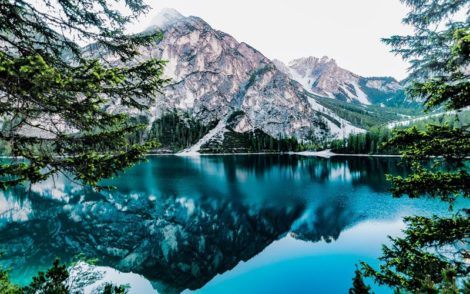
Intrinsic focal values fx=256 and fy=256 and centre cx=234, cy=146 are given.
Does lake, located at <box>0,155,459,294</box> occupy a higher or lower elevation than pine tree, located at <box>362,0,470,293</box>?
lower

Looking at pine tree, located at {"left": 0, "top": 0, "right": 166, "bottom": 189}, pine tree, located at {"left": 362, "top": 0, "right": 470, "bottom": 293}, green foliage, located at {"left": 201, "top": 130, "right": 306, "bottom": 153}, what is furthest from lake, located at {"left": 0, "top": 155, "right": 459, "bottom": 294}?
green foliage, located at {"left": 201, "top": 130, "right": 306, "bottom": 153}

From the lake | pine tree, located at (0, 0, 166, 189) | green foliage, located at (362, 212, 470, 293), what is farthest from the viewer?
the lake

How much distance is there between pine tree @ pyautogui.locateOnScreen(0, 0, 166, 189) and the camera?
412cm

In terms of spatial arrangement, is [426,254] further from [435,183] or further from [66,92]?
[66,92]

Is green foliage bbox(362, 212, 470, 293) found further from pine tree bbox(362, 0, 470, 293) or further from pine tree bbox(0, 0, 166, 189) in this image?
pine tree bbox(0, 0, 166, 189)

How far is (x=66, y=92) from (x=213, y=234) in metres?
27.6

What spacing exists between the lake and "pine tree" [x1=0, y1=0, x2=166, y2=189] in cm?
1214

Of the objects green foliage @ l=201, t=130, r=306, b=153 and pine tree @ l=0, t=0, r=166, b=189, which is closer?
pine tree @ l=0, t=0, r=166, b=189

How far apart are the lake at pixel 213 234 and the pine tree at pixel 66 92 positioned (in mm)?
12143

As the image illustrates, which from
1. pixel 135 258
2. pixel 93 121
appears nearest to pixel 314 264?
pixel 135 258

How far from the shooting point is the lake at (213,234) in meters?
21.6

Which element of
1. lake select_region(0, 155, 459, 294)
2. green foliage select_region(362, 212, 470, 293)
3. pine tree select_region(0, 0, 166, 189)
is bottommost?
lake select_region(0, 155, 459, 294)

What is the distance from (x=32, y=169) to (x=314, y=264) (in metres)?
23.0

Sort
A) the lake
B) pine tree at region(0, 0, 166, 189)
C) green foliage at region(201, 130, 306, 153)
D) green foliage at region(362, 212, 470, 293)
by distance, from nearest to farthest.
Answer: pine tree at region(0, 0, 166, 189), green foliage at region(362, 212, 470, 293), the lake, green foliage at region(201, 130, 306, 153)
